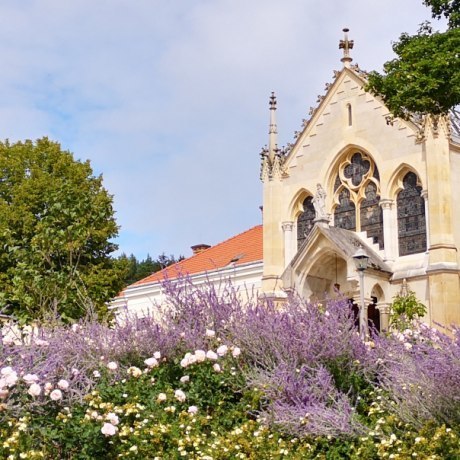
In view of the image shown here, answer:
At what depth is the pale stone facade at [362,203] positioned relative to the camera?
2322 cm

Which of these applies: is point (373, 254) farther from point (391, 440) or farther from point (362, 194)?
point (391, 440)

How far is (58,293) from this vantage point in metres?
18.2

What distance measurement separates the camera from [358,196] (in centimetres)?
2591

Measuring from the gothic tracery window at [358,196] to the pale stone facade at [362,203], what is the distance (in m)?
0.03

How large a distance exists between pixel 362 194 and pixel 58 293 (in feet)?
37.9

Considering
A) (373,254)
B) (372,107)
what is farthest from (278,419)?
(372,107)

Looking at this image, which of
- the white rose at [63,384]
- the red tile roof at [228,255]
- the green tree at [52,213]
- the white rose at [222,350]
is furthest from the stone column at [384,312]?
the white rose at [63,384]

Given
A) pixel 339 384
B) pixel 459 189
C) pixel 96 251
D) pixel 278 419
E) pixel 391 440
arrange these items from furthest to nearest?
pixel 96 251, pixel 459 189, pixel 339 384, pixel 278 419, pixel 391 440

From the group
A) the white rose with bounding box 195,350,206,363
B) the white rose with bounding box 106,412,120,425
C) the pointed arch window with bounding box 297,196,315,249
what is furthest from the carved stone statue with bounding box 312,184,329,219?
the white rose with bounding box 106,412,120,425

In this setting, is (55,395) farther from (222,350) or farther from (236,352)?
(236,352)

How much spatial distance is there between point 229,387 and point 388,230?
16.6 m

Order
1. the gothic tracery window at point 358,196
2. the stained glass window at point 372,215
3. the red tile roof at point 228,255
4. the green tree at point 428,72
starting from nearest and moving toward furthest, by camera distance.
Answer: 1. the green tree at point 428,72
2. the stained glass window at point 372,215
3. the gothic tracery window at point 358,196
4. the red tile roof at point 228,255

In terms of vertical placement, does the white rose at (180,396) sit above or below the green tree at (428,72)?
below

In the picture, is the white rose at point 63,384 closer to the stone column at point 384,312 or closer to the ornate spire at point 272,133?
the stone column at point 384,312
